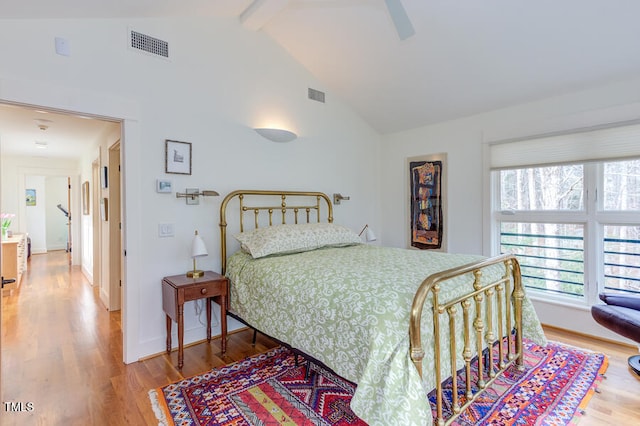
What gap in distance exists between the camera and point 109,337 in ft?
10.3

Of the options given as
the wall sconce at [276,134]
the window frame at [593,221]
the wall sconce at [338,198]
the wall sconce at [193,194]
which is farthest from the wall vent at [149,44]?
the window frame at [593,221]

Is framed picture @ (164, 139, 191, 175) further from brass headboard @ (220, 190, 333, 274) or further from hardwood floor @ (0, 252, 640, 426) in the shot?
hardwood floor @ (0, 252, 640, 426)

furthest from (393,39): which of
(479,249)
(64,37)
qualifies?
(64,37)

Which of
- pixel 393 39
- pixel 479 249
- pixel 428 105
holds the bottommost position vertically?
pixel 479 249

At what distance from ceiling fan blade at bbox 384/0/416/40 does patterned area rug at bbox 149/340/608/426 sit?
224cm

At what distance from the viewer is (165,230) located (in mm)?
2832

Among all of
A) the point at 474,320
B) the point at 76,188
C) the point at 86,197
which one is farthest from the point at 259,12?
the point at 76,188

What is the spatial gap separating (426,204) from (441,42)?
1.93 m

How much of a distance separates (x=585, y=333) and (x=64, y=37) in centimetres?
496

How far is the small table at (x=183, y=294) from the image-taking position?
2.52 metres

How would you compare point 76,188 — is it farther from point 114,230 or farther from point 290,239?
point 290,239

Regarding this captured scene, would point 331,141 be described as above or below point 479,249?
above

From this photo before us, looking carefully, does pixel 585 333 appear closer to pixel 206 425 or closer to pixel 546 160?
pixel 546 160

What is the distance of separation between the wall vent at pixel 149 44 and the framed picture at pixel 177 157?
74cm
